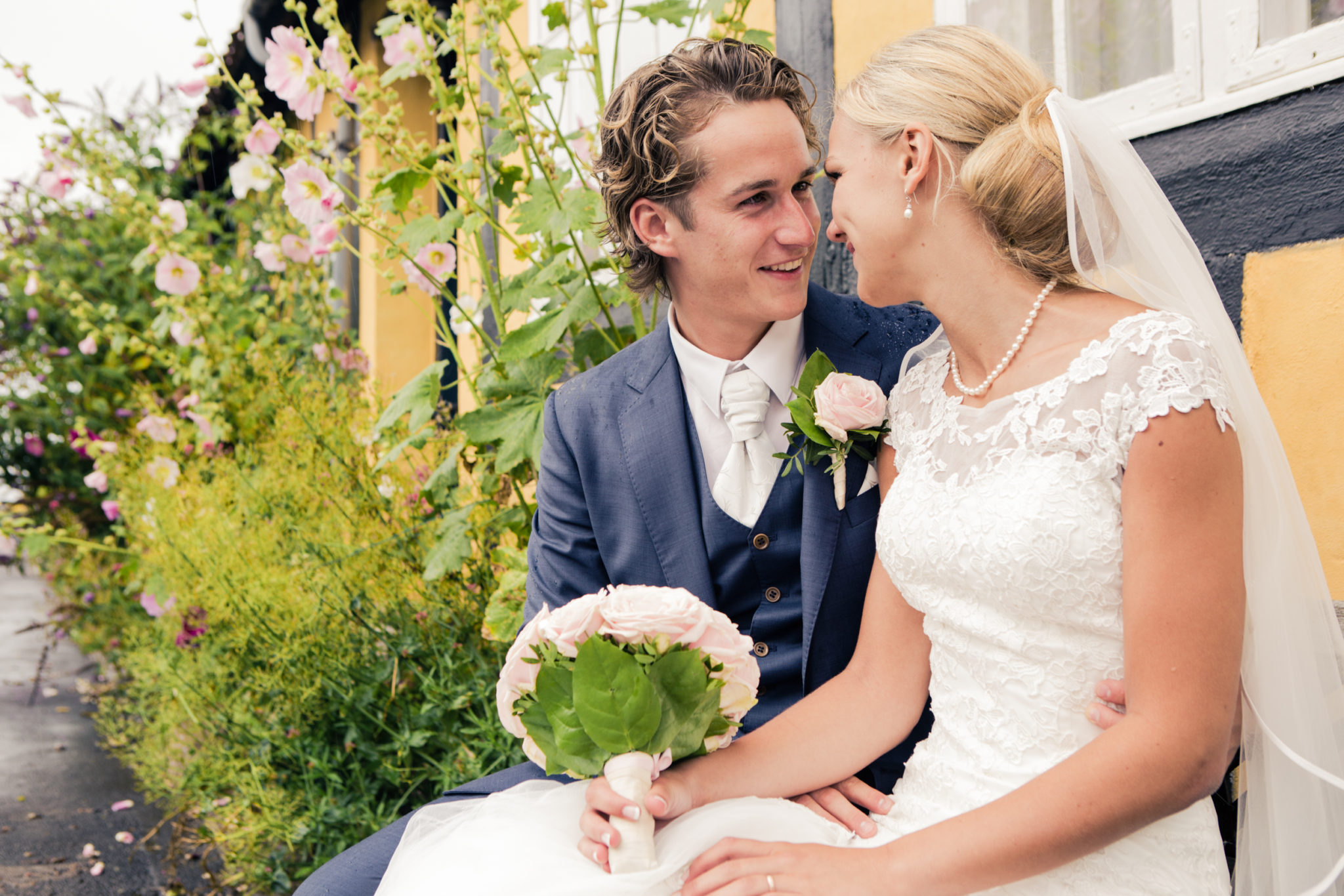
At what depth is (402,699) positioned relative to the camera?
10.1ft

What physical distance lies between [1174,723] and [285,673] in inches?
111

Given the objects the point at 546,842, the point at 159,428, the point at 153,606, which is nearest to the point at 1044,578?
the point at 546,842

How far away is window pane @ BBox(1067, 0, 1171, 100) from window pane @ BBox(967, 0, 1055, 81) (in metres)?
0.06

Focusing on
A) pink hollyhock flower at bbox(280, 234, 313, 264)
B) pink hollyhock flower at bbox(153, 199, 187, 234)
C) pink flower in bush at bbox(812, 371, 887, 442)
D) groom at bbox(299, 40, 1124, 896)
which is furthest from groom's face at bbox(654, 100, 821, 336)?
pink hollyhock flower at bbox(153, 199, 187, 234)

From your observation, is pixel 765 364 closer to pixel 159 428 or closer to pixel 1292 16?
pixel 1292 16

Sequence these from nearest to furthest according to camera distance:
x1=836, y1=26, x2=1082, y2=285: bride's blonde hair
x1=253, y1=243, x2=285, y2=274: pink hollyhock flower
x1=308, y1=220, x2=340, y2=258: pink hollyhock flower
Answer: x1=836, y1=26, x2=1082, y2=285: bride's blonde hair
x1=308, y1=220, x2=340, y2=258: pink hollyhock flower
x1=253, y1=243, x2=285, y2=274: pink hollyhock flower

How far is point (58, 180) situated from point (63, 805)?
113 inches

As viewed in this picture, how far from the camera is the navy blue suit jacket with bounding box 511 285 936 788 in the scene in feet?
6.25

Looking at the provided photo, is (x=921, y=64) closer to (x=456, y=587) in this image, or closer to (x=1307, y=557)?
(x=1307, y=557)

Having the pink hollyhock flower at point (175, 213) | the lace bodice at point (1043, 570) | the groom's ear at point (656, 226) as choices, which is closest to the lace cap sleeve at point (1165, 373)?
the lace bodice at point (1043, 570)

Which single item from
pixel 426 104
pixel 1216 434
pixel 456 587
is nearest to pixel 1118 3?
pixel 1216 434

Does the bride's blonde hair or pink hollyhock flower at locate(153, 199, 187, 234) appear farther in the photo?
pink hollyhock flower at locate(153, 199, 187, 234)

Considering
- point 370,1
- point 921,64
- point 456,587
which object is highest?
point 370,1

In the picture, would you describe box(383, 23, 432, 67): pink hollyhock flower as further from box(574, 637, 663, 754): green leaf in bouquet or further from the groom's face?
box(574, 637, 663, 754): green leaf in bouquet
